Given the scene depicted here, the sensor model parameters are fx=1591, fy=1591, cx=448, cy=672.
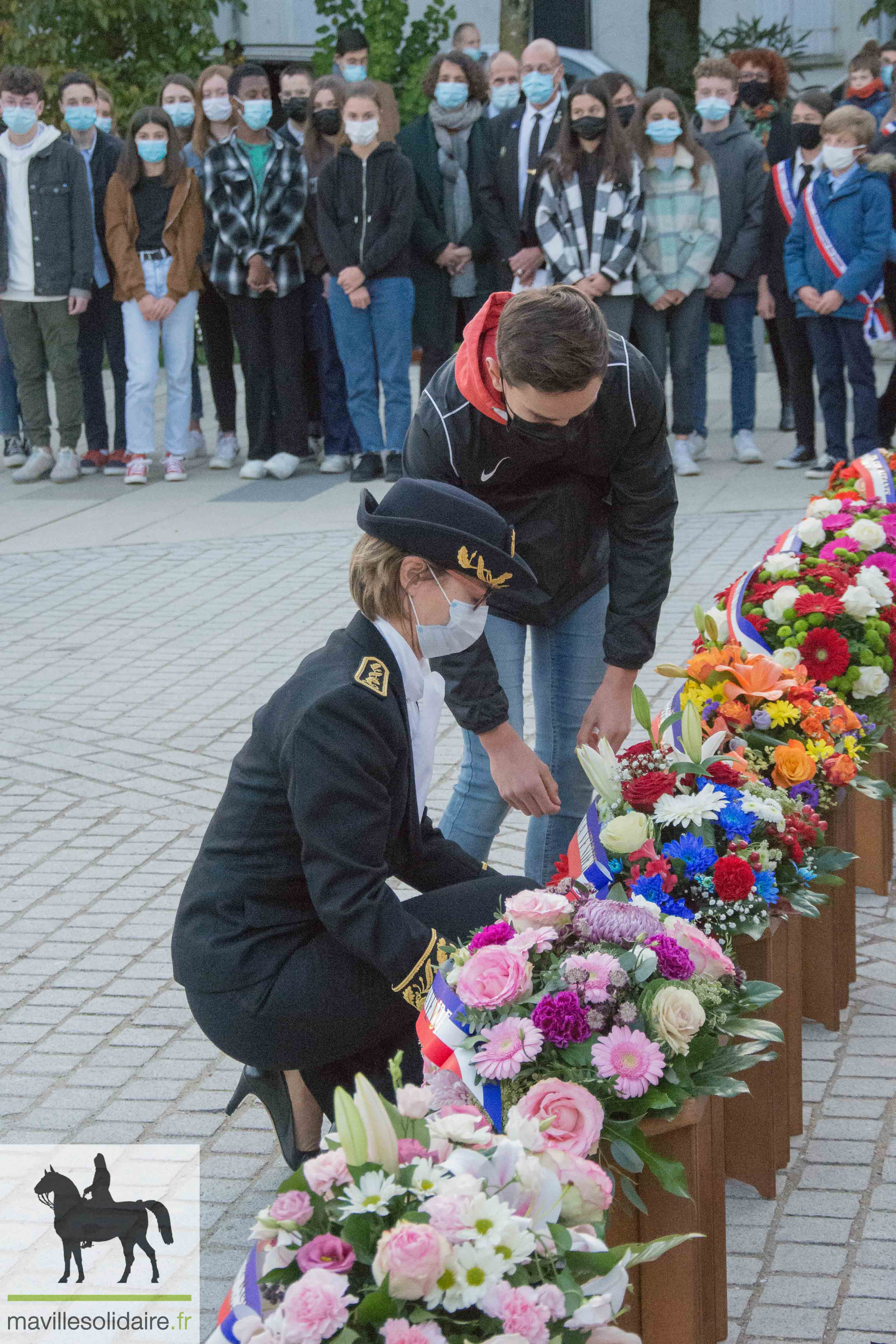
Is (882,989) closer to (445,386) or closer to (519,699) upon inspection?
(519,699)

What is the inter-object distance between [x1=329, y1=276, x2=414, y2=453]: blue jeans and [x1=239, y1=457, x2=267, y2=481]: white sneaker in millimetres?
869

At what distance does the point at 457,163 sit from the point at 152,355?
7.41ft

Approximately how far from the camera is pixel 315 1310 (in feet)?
5.58

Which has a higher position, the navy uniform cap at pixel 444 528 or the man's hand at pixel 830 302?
the man's hand at pixel 830 302

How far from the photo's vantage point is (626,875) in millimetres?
2965

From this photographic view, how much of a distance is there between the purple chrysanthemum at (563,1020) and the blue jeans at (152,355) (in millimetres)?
8131

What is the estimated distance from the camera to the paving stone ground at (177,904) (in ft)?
9.93

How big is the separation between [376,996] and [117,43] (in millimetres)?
15045

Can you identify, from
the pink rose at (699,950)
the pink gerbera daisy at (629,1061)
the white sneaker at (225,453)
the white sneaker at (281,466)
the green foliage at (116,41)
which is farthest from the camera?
the green foliage at (116,41)

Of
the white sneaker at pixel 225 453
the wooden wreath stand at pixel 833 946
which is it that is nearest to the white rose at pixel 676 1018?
the wooden wreath stand at pixel 833 946

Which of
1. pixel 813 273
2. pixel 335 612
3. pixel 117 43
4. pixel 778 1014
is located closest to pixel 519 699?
pixel 778 1014

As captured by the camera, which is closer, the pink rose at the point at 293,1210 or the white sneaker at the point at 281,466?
the pink rose at the point at 293,1210

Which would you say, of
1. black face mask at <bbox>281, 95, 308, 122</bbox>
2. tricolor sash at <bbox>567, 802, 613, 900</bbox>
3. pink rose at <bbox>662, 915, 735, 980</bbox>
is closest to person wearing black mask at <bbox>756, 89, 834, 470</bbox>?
black face mask at <bbox>281, 95, 308, 122</bbox>

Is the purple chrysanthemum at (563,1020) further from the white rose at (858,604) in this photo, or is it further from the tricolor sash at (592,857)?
the white rose at (858,604)
